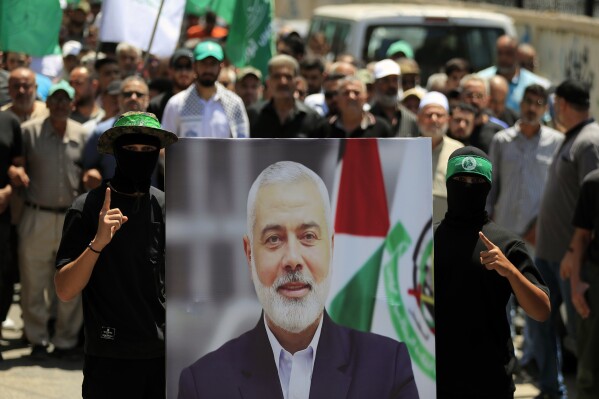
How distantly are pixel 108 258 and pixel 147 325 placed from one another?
0.31m

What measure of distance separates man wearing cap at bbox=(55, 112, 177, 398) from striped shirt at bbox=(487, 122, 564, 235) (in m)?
5.07

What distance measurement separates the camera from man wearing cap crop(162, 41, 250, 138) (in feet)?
30.8

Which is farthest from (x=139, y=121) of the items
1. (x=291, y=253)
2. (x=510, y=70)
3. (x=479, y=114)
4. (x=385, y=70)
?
(x=510, y=70)

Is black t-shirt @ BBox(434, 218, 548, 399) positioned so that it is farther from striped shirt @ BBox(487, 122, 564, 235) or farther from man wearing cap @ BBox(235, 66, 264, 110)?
man wearing cap @ BBox(235, 66, 264, 110)

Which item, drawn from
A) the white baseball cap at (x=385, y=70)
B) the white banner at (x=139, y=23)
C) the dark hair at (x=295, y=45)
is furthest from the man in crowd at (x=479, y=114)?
the dark hair at (x=295, y=45)

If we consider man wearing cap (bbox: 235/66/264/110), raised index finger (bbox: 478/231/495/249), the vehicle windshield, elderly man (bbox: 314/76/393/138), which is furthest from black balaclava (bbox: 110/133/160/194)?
the vehicle windshield

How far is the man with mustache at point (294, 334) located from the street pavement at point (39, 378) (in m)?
3.94

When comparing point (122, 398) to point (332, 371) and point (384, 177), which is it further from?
point (384, 177)

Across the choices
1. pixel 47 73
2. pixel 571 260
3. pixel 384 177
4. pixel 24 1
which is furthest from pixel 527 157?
pixel 47 73

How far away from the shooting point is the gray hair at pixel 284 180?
4.84 metres

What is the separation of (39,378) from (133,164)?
4.16m

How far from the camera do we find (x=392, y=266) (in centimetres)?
488

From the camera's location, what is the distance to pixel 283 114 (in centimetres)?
1024

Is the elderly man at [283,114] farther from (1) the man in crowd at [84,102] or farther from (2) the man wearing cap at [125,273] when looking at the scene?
(2) the man wearing cap at [125,273]
